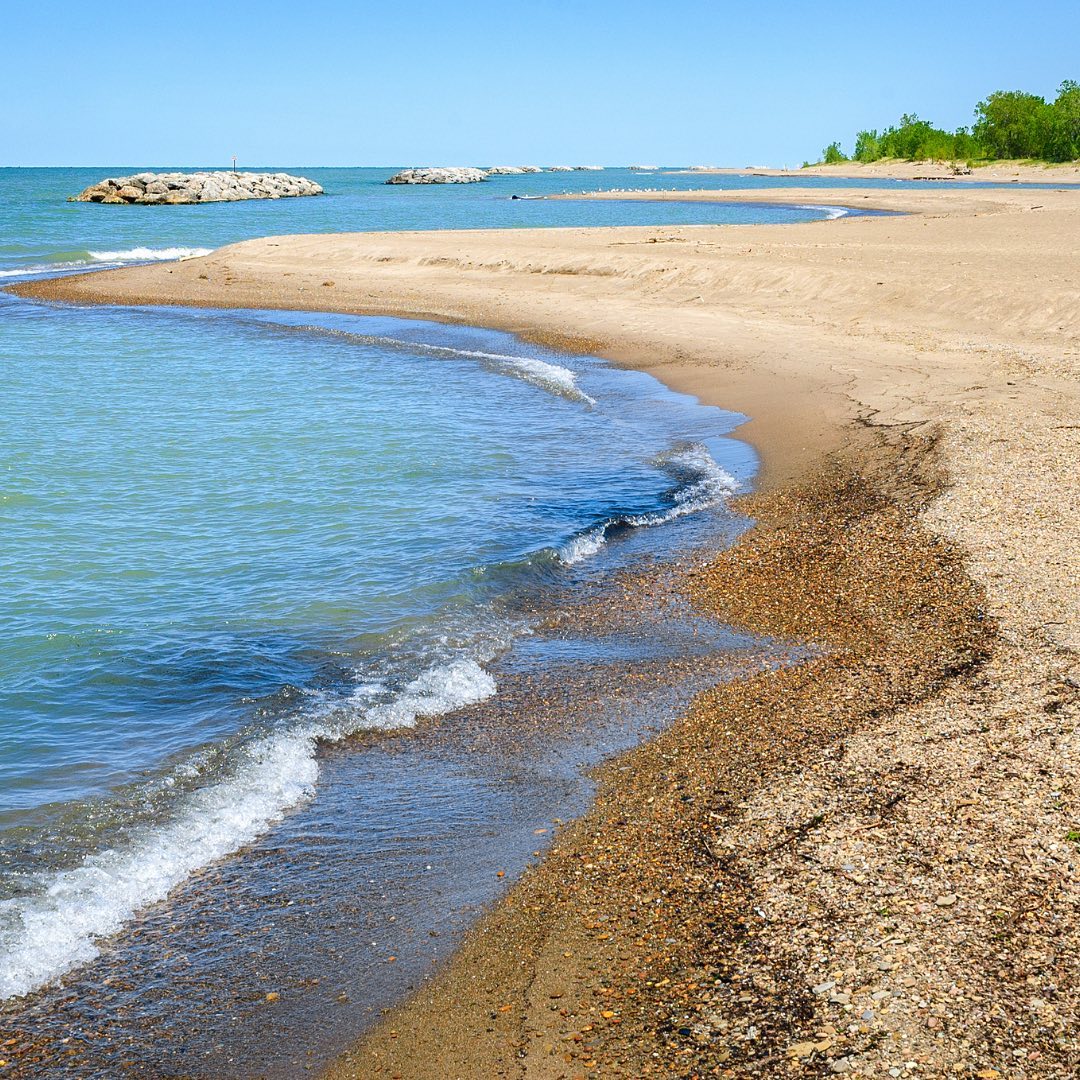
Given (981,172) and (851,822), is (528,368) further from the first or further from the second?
(981,172)

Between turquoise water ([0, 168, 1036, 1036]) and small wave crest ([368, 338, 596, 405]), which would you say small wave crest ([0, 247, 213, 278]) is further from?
small wave crest ([368, 338, 596, 405])

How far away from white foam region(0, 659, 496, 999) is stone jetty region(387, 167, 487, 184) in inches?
6607

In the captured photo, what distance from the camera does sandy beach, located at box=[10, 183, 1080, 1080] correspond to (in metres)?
4.32

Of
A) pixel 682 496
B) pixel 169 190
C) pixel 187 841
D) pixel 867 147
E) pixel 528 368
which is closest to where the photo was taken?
pixel 187 841

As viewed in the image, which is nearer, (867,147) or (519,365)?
(519,365)

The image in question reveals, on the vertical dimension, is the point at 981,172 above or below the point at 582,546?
above

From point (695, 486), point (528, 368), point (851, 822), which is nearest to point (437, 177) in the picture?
point (528, 368)

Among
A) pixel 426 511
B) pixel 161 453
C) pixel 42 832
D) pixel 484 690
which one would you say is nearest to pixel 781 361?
pixel 426 511

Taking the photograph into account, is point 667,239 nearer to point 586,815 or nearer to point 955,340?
point 955,340

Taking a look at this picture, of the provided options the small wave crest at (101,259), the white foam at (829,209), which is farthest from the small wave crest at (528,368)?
the white foam at (829,209)

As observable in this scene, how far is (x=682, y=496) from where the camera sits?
13.5m

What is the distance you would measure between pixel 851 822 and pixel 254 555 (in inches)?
319

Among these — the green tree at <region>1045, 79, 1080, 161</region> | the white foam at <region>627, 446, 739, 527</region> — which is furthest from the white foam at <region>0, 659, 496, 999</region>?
the green tree at <region>1045, 79, 1080, 161</region>

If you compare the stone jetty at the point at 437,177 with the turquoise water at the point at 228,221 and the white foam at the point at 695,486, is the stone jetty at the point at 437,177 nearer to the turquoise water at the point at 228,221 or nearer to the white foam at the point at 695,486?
the turquoise water at the point at 228,221
